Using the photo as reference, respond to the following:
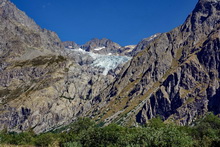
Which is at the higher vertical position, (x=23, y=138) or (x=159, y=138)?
(x=159, y=138)

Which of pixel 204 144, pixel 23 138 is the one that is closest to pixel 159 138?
pixel 204 144

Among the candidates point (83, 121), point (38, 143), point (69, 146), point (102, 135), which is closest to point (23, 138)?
point (38, 143)

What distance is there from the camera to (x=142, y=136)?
6938 centimetres

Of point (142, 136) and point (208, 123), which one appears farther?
point (208, 123)

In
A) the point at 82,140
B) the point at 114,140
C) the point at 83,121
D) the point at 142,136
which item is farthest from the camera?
the point at 83,121

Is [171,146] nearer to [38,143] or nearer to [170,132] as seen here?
[170,132]

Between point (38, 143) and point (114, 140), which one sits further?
point (38, 143)

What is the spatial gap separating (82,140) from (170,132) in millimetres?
58496

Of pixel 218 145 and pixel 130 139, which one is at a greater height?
pixel 130 139

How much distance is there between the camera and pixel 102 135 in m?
104

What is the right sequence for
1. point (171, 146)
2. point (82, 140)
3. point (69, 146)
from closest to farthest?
point (171, 146) → point (69, 146) → point (82, 140)

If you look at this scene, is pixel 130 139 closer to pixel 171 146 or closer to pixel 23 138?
pixel 171 146

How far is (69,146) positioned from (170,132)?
3489cm

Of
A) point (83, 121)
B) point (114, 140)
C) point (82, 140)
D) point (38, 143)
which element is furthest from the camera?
point (83, 121)
